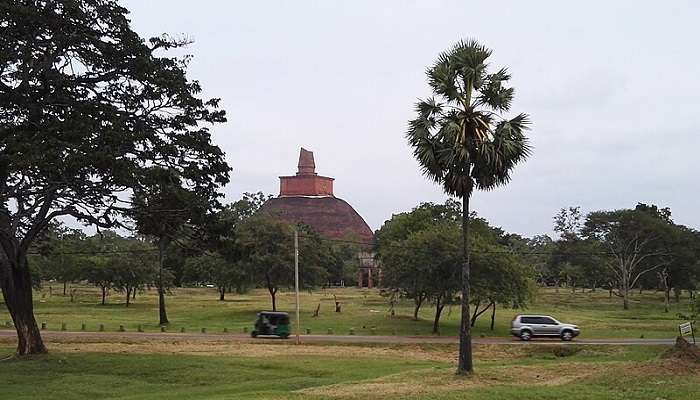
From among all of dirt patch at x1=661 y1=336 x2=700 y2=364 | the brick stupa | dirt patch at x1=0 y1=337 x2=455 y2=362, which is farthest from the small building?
dirt patch at x1=661 y1=336 x2=700 y2=364

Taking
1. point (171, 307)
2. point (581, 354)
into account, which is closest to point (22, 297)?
point (581, 354)

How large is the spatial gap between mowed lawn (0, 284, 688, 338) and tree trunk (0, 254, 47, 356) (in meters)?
18.1

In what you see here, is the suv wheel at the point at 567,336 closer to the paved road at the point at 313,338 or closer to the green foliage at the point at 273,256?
the paved road at the point at 313,338

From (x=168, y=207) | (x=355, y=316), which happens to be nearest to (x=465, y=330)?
(x=168, y=207)

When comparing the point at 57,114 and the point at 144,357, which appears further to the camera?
the point at 144,357

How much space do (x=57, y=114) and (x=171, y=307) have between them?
45.9 meters

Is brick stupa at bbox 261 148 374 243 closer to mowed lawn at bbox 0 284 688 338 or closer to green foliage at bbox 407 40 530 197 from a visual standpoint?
mowed lawn at bbox 0 284 688 338

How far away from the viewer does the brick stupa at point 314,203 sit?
577ft

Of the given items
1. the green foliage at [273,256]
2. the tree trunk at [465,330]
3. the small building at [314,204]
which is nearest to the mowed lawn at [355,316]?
the green foliage at [273,256]

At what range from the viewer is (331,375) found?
24.6 metres

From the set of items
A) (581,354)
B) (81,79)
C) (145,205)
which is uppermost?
(81,79)

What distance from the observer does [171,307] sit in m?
68.2

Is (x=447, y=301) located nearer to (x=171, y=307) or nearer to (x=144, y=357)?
(x=144, y=357)

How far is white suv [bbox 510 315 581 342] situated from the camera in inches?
1693
